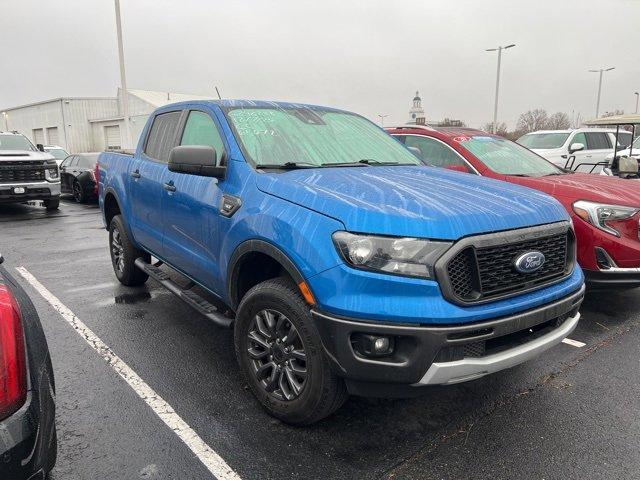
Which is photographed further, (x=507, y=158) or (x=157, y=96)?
(x=157, y=96)

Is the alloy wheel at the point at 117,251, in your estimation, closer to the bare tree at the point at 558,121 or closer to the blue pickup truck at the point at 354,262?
the blue pickup truck at the point at 354,262

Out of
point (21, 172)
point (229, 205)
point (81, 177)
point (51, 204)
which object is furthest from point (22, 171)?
point (229, 205)

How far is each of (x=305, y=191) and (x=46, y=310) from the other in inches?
136

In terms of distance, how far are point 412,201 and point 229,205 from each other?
1200 millimetres

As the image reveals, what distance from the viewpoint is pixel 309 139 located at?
11.8 ft

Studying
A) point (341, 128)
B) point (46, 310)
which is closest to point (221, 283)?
point (341, 128)

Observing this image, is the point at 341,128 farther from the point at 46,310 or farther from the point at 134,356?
the point at 46,310

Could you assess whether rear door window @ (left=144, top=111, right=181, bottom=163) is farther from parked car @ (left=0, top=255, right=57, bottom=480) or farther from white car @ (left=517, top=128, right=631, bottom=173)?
white car @ (left=517, top=128, right=631, bottom=173)

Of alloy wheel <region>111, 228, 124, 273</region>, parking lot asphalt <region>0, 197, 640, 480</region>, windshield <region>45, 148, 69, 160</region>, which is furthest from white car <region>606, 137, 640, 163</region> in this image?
windshield <region>45, 148, 69, 160</region>

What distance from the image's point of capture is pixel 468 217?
7.97 ft

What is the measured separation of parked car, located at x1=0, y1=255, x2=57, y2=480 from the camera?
1550 millimetres

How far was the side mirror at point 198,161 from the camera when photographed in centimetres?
309

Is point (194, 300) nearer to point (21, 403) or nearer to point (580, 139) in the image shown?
point (21, 403)

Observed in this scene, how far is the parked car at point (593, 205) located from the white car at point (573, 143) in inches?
331
